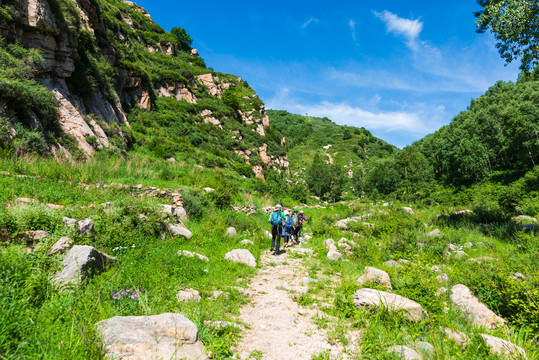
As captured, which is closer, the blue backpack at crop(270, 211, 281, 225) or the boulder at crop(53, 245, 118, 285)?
the boulder at crop(53, 245, 118, 285)

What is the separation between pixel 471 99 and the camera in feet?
271

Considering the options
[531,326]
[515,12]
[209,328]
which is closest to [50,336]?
[209,328]

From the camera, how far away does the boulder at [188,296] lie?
159 inches

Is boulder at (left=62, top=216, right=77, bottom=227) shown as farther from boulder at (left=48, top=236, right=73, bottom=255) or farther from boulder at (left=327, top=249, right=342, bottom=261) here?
boulder at (left=327, top=249, right=342, bottom=261)

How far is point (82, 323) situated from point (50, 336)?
0.88 ft

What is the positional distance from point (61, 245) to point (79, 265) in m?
0.85

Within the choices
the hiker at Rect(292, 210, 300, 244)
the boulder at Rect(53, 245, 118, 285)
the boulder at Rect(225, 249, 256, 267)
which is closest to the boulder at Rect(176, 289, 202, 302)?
the boulder at Rect(53, 245, 118, 285)

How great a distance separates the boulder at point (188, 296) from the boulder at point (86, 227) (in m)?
2.57

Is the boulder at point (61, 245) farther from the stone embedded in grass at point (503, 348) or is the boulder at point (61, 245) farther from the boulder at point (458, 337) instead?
the stone embedded in grass at point (503, 348)

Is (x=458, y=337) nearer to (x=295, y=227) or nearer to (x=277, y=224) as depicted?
(x=277, y=224)

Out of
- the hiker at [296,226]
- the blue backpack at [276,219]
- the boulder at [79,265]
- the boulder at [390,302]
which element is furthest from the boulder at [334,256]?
the boulder at [79,265]

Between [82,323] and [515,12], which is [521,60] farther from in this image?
[82,323]

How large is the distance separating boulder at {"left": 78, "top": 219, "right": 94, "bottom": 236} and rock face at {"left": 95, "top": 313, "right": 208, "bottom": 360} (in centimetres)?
296

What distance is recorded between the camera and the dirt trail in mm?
3180
